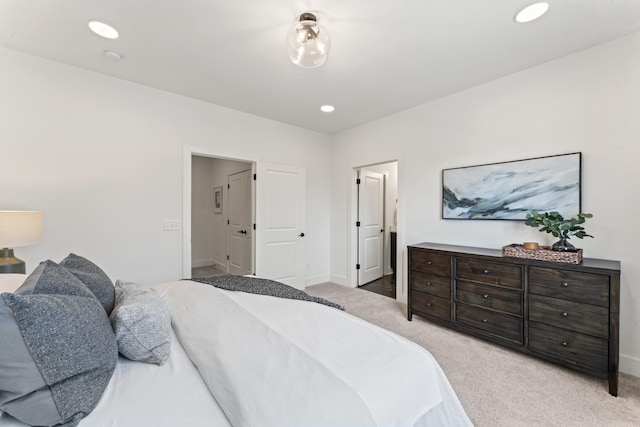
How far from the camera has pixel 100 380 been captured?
90 cm

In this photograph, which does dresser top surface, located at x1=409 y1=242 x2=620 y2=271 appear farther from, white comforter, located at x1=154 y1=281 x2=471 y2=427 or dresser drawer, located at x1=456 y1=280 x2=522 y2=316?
white comforter, located at x1=154 y1=281 x2=471 y2=427

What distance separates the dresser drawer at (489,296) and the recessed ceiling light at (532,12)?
2.11m

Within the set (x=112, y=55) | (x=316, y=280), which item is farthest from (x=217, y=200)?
(x=112, y=55)

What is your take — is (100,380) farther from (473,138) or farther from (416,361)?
(473,138)

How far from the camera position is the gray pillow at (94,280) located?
4.21 feet

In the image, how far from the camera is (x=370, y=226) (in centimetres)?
477

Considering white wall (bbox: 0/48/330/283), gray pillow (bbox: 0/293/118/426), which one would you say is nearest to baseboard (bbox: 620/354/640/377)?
gray pillow (bbox: 0/293/118/426)

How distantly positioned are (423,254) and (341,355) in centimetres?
218

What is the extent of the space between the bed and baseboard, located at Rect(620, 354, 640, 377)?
79.7 inches

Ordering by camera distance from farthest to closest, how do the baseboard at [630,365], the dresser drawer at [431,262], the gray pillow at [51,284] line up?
the dresser drawer at [431,262] < the baseboard at [630,365] < the gray pillow at [51,284]

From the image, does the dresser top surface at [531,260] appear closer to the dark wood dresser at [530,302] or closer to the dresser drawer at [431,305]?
the dark wood dresser at [530,302]

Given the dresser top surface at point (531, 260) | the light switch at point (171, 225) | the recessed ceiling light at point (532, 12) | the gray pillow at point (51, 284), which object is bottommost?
the dresser top surface at point (531, 260)

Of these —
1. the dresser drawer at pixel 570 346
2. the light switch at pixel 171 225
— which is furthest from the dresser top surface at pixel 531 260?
the light switch at pixel 171 225

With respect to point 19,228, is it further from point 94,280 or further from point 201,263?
point 201,263
